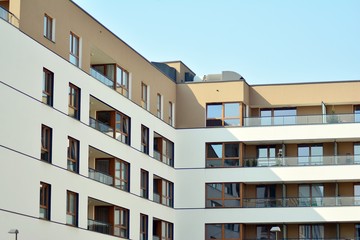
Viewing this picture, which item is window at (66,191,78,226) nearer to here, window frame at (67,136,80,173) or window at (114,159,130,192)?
window frame at (67,136,80,173)

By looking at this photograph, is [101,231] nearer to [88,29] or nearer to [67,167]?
[67,167]

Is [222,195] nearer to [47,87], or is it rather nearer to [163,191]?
[163,191]

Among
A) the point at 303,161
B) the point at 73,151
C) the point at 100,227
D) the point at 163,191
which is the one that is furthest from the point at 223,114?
the point at 73,151

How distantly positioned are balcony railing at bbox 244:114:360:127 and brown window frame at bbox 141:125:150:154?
8.10 meters

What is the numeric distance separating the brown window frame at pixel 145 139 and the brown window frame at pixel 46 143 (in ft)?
39.6

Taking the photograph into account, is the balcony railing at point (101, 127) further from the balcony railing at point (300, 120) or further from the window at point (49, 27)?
the balcony railing at point (300, 120)

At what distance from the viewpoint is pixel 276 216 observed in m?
56.2

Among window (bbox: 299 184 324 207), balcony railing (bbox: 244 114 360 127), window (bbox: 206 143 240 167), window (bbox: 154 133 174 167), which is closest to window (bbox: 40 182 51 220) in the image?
window (bbox: 154 133 174 167)

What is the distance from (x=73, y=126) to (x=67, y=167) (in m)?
2.05

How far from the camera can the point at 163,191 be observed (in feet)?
180

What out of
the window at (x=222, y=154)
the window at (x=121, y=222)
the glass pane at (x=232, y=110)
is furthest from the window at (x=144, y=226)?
the glass pane at (x=232, y=110)

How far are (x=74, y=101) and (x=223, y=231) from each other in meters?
17.1

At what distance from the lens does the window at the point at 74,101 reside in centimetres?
4259

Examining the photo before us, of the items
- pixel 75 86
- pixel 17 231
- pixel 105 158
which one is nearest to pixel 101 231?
pixel 105 158
